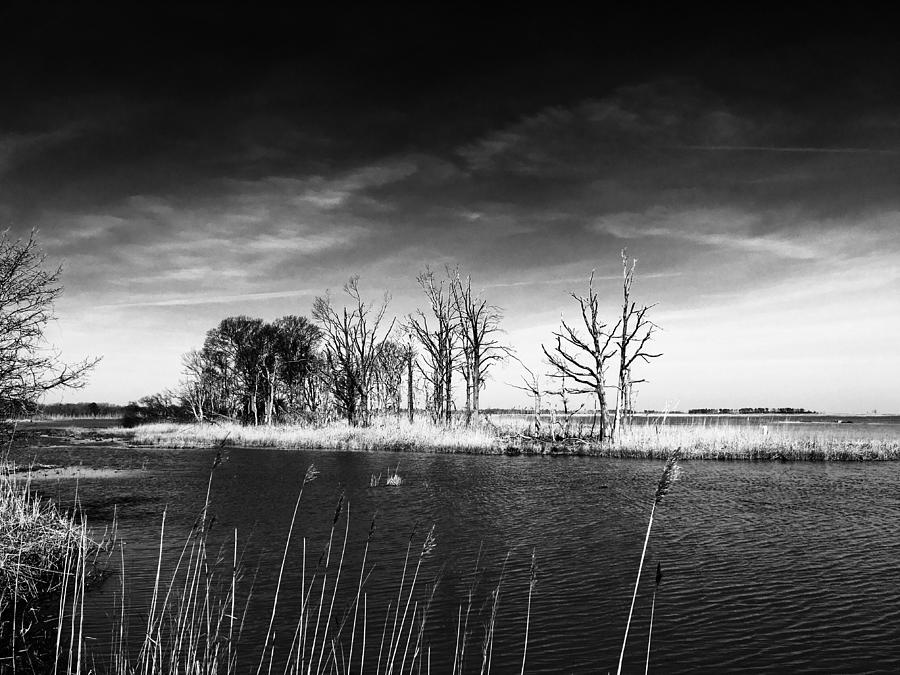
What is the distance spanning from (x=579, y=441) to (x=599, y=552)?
17950mm

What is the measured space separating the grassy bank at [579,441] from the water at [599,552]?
3636 mm

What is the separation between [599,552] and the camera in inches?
373

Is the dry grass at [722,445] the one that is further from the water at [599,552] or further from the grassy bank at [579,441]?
the water at [599,552]

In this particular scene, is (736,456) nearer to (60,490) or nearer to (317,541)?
(317,541)

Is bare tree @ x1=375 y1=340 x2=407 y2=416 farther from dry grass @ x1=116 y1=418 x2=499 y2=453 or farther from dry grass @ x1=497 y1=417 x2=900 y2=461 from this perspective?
dry grass @ x1=497 y1=417 x2=900 y2=461

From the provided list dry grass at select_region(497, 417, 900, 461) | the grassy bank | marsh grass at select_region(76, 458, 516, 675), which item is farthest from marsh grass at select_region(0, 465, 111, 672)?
dry grass at select_region(497, 417, 900, 461)

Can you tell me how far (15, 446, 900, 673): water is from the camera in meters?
5.95

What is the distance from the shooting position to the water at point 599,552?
19.5 ft

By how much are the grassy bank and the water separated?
143 inches

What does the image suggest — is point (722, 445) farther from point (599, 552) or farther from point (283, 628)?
point (283, 628)

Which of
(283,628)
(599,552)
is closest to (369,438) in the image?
(599,552)

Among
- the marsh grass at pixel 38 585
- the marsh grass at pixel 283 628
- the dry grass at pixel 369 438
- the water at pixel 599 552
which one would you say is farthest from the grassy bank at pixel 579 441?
the marsh grass at pixel 283 628

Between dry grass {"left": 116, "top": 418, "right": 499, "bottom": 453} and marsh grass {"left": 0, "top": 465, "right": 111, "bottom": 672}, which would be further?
dry grass {"left": 116, "top": 418, "right": 499, "bottom": 453}

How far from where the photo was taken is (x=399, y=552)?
9445mm
